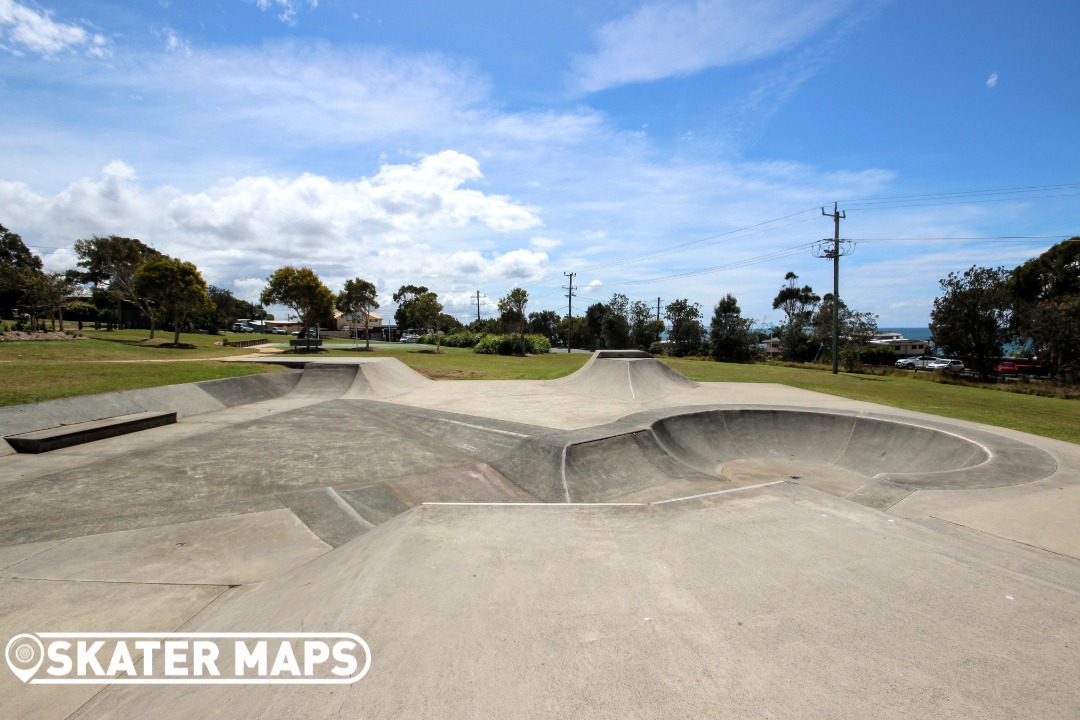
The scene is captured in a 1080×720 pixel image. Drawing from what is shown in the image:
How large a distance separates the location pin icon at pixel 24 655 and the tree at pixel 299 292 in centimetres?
3868

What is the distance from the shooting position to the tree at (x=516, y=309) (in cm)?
4145

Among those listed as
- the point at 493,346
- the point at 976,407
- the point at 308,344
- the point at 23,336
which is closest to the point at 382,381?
the point at 308,344

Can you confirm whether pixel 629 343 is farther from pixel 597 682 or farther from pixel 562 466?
pixel 597 682

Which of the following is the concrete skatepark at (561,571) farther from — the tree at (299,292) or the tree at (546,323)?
the tree at (546,323)

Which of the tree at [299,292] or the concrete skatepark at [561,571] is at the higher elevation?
the tree at [299,292]

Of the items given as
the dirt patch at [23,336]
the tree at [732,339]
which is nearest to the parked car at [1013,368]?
the tree at [732,339]

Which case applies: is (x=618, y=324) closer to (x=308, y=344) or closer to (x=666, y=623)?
(x=308, y=344)

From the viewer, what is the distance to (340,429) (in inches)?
396

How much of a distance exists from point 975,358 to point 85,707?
41810 millimetres

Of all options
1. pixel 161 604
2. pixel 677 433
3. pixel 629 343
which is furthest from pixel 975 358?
pixel 161 604

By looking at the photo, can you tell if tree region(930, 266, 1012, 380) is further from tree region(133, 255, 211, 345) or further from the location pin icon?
tree region(133, 255, 211, 345)

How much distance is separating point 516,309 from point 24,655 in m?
44.1

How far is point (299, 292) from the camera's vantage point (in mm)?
37656

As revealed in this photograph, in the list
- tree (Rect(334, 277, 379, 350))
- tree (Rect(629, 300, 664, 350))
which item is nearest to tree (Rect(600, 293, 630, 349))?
tree (Rect(629, 300, 664, 350))
